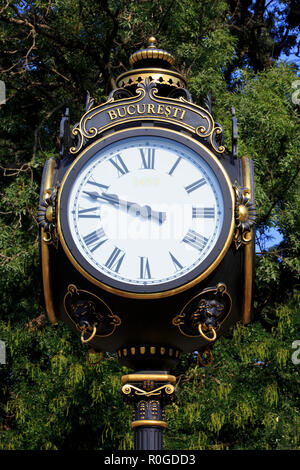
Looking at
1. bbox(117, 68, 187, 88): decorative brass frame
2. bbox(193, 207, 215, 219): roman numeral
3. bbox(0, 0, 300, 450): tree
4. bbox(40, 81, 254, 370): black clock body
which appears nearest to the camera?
bbox(40, 81, 254, 370): black clock body

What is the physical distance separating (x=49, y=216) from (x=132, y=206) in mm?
380

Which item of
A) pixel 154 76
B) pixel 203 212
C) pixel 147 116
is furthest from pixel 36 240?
pixel 203 212

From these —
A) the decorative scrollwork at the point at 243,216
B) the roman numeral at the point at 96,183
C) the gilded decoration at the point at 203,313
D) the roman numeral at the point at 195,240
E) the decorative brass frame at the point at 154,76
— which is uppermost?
Answer: the decorative brass frame at the point at 154,76

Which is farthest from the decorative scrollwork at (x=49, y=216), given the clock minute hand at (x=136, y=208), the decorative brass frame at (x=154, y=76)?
the decorative brass frame at (x=154, y=76)

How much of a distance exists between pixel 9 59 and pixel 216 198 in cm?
603

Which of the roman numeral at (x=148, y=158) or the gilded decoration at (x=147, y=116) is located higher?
the gilded decoration at (x=147, y=116)

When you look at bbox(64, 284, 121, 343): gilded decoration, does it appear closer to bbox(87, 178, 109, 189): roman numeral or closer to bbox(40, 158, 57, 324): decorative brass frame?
bbox(40, 158, 57, 324): decorative brass frame

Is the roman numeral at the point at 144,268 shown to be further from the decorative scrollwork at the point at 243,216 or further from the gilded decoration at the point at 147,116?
the gilded decoration at the point at 147,116

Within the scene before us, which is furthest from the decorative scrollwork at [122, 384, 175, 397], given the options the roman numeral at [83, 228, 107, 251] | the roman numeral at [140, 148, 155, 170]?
Answer: the roman numeral at [140, 148, 155, 170]

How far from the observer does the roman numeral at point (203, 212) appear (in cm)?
361

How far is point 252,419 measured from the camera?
7.03m

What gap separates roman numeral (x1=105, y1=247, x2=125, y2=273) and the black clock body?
6cm

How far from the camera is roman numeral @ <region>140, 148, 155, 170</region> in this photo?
373 cm
